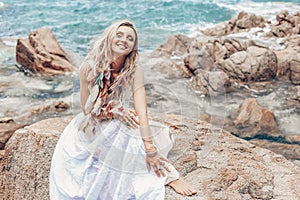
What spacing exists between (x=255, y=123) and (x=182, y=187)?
13.0ft

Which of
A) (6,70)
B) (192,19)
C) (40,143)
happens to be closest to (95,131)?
(40,143)

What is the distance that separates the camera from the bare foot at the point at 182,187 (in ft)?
8.41

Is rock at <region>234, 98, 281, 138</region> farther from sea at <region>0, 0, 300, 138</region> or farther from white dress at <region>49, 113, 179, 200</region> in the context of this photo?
white dress at <region>49, 113, 179, 200</region>

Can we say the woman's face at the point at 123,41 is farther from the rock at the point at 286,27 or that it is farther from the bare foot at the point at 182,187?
the rock at the point at 286,27

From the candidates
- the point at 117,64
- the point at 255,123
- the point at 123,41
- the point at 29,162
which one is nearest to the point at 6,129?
the point at 29,162

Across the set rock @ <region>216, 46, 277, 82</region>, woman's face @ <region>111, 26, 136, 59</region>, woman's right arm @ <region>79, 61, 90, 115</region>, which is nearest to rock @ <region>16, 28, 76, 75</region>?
rock @ <region>216, 46, 277, 82</region>

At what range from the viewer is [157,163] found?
95.9 inches

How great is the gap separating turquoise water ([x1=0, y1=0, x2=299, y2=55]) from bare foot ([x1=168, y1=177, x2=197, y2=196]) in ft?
33.2

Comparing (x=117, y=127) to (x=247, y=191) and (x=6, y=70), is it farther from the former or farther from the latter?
(x=6, y=70)

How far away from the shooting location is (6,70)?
9.16 metres

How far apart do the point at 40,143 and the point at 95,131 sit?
0.80 meters

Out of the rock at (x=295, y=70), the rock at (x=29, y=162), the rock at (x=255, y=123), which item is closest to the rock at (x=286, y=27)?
the rock at (x=295, y=70)

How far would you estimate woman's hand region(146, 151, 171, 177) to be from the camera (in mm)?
2398

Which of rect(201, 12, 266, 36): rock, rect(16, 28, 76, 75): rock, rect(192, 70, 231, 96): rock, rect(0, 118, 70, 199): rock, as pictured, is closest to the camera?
rect(192, 70, 231, 96): rock
